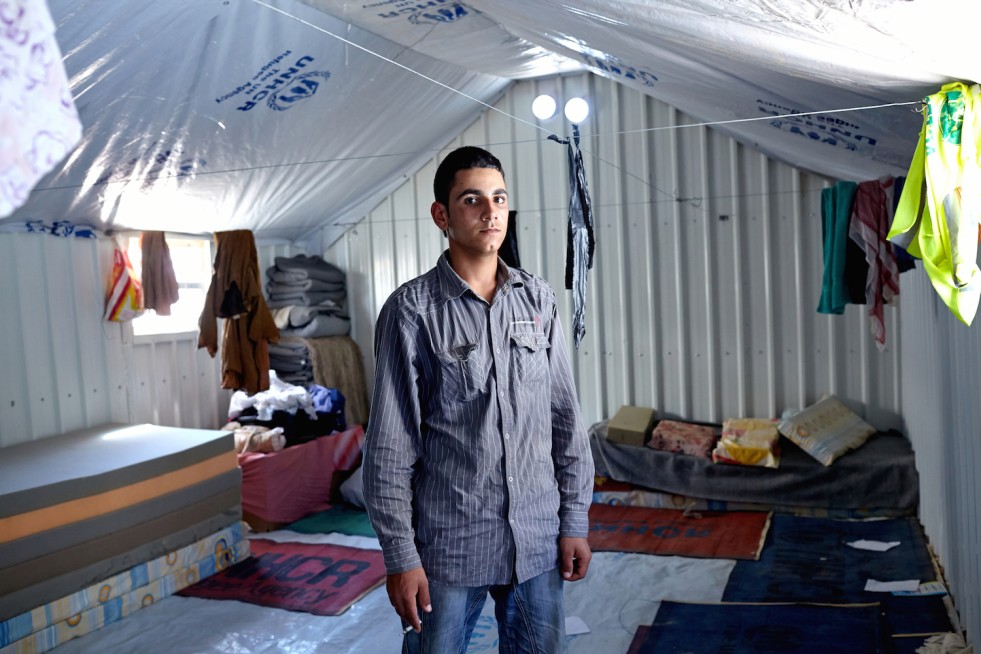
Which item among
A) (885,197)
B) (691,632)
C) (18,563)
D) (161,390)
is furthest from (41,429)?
(885,197)

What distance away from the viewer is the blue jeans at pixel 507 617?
60.7 inches

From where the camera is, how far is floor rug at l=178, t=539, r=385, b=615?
12.5ft

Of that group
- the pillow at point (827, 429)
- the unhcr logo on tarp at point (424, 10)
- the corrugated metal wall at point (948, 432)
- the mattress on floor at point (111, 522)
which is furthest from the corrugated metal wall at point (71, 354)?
the corrugated metal wall at point (948, 432)

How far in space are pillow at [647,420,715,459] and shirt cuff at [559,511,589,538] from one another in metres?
3.46

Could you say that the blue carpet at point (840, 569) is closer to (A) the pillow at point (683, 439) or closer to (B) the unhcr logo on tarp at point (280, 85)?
(A) the pillow at point (683, 439)

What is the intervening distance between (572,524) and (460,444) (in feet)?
0.99

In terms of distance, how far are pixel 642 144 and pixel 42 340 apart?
387 cm

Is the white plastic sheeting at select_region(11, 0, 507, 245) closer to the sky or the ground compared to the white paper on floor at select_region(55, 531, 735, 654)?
closer to the sky

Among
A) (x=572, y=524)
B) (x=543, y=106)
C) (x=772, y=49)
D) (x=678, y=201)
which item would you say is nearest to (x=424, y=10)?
(x=543, y=106)

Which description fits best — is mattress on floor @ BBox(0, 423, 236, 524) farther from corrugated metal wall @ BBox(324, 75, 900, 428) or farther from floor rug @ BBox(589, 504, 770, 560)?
corrugated metal wall @ BBox(324, 75, 900, 428)

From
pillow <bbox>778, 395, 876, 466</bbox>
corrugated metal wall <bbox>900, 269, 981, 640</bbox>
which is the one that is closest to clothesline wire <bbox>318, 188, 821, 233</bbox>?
corrugated metal wall <bbox>900, 269, 981, 640</bbox>

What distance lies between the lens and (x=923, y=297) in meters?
3.54

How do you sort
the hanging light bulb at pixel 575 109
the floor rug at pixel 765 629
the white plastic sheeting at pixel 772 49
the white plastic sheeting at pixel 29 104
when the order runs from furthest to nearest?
the hanging light bulb at pixel 575 109 → the floor rug at pixel 765 629 → the white plastic sheeting at pixel 772 49 → the white plastic sheeting at pixel 29 104

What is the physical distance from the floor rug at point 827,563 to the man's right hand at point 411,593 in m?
2.45
